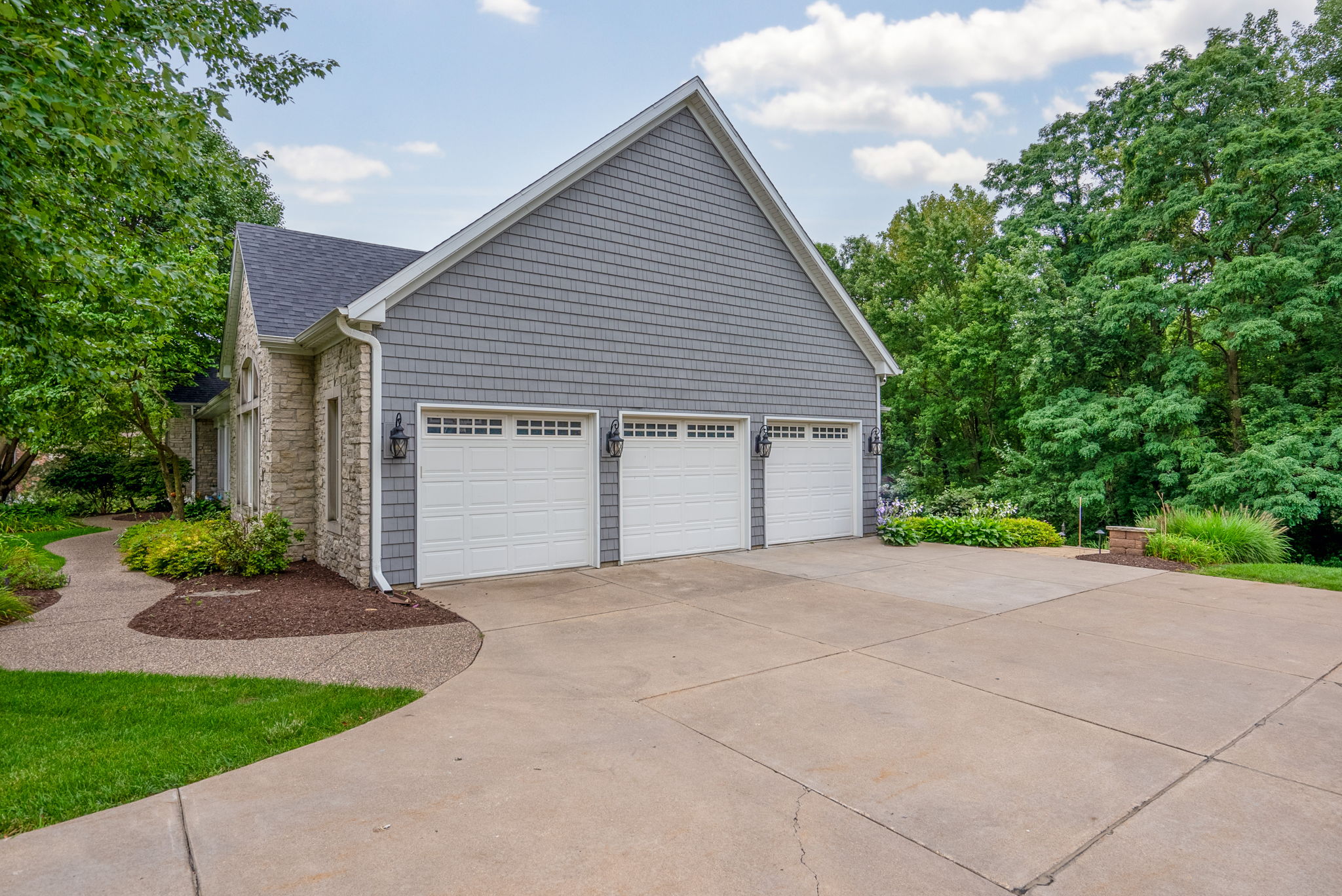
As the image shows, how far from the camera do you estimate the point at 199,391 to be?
64.2 feet

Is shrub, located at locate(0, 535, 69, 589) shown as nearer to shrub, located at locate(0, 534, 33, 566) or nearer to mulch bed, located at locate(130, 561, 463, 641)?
shrub, located at locate(0, 534, 33, 566)

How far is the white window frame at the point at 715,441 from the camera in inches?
391

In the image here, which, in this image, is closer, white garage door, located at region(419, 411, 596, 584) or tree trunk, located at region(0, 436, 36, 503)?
white garage door, located at region(419, 411, 596, 584)

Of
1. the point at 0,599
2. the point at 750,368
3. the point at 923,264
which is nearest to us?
the point at 0,599

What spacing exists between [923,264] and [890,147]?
15.8ft

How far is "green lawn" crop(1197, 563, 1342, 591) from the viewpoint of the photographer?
28.8ft

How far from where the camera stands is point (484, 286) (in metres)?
8.80

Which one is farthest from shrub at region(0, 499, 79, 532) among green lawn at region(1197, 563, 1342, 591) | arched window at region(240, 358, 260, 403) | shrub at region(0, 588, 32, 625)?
green lawn at region(1197, 563, 1342, 591)

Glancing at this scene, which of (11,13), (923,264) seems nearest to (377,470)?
(11,13)

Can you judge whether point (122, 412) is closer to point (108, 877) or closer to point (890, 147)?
point (108, 877)

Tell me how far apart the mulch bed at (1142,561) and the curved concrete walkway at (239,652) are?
9.25 meters

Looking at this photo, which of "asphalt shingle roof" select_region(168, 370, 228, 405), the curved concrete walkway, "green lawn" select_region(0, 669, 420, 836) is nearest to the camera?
"green lawn" select_region(0, 669, 420, 836)

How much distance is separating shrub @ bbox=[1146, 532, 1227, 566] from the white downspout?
35.9 feet

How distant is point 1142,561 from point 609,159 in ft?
31.8
